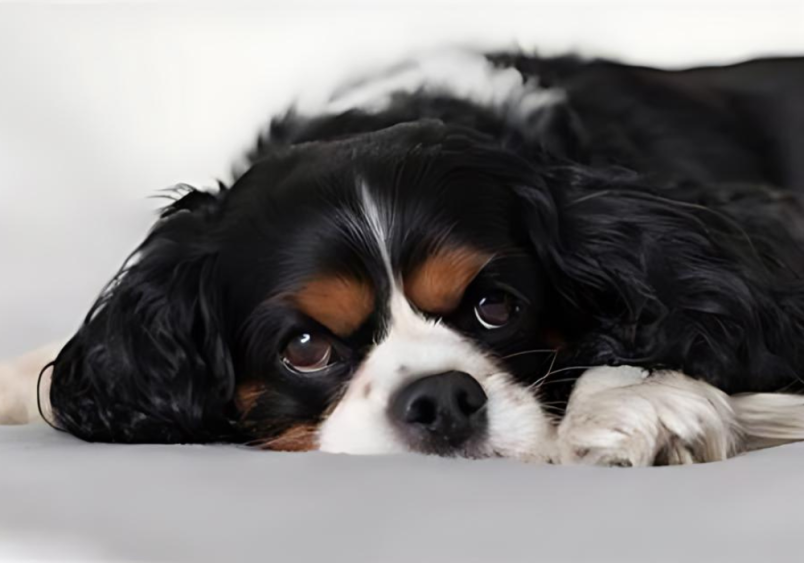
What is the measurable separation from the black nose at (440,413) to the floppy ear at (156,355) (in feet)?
0.97

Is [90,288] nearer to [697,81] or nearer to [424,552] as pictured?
[697,81]

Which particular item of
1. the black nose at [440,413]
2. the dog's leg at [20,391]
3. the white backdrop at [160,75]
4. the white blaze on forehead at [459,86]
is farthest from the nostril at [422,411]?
the white backdrop at [160,75]

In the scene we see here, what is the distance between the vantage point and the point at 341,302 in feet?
4.38

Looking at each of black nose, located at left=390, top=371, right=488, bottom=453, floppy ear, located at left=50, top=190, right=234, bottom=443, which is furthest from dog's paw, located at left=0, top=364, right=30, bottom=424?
black nose, located at left=390, top=371, right=488, bottom=453

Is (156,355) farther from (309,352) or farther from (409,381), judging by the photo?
(409,381)

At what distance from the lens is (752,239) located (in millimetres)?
1607

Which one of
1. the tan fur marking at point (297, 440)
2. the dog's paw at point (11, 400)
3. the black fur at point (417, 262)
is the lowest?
the dog's paw at point (11, 400)

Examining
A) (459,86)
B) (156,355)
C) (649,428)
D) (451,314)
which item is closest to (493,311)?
(451,314)

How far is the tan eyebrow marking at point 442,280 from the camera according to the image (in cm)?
134

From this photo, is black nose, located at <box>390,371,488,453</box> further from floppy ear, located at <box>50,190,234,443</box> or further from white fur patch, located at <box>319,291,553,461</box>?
floppy ear, located at <box>50,190,234,443</box>

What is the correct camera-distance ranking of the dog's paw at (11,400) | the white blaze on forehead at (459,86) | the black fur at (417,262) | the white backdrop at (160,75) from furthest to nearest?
the white backdrop at (160,75), the white blaze on forehead at (459,86), the dog's paw at (11,400), the black fur at (417,262)

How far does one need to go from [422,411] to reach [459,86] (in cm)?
80

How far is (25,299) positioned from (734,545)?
135cm

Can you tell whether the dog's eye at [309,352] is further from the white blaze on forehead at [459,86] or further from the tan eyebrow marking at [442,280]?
the white blaze on forehead at [459,86]
